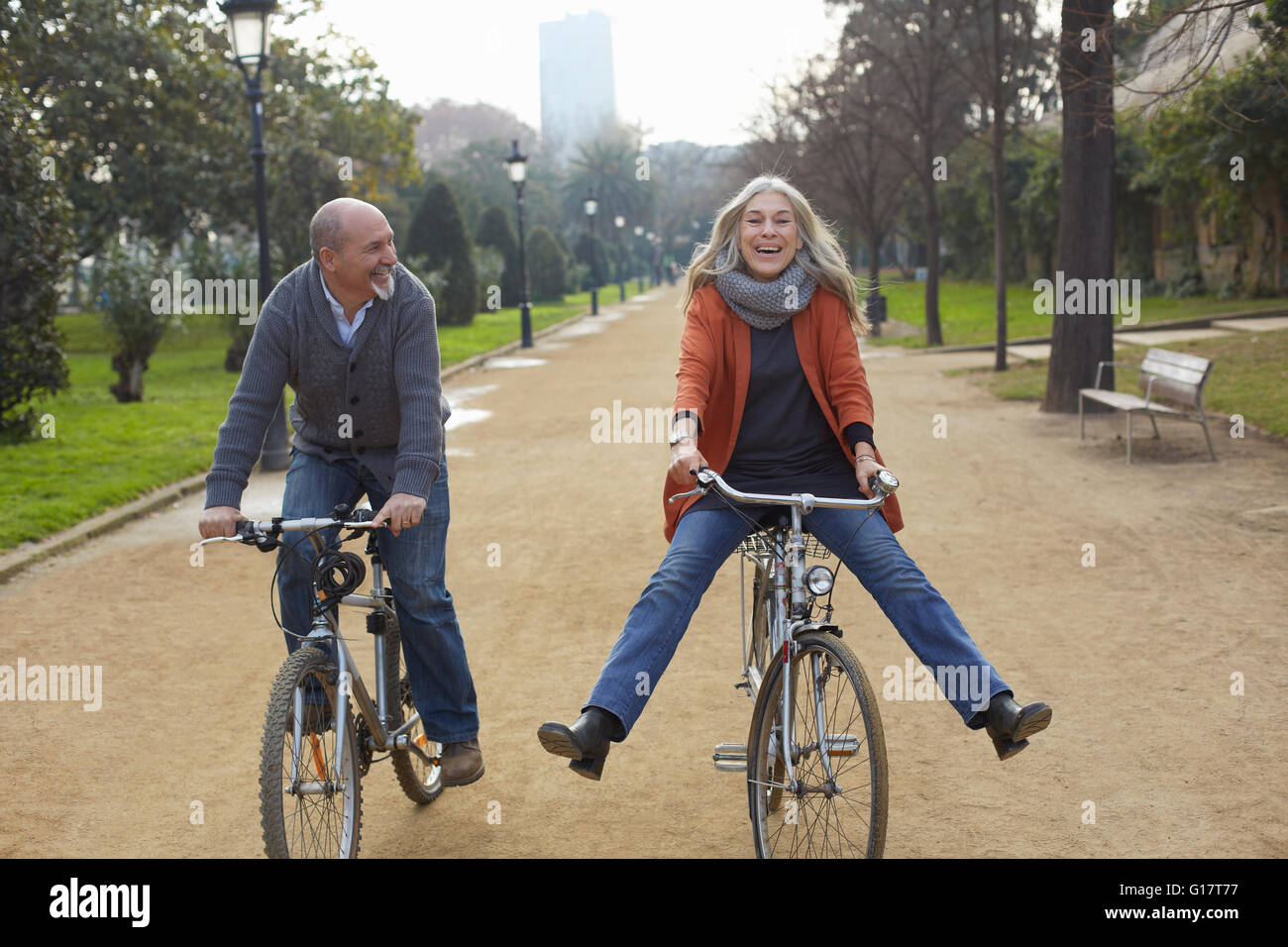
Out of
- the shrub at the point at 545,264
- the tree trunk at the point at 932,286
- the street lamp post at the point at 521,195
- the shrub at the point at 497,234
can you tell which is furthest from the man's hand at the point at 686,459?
the shrub at the point at 545,264

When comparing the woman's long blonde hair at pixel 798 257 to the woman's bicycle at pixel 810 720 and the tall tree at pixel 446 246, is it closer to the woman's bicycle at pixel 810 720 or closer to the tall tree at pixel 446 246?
the woman's bicycle at pixel 810 720

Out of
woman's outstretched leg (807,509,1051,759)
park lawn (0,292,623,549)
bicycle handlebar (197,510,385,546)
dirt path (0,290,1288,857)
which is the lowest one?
dirt path (0,290,1288,857)

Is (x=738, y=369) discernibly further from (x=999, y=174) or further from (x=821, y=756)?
(x=999, y=174)

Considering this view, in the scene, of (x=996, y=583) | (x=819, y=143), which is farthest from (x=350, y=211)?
(x=819, y=143)

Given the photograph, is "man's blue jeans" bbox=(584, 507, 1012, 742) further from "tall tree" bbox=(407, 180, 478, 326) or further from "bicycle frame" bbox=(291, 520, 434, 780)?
"tall tree" bbox=(407, 180, 478, 326)

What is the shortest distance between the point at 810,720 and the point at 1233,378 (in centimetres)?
1352

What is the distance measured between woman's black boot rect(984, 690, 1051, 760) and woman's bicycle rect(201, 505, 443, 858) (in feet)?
5.66

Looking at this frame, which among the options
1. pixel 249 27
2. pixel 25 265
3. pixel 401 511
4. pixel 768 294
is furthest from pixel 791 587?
pixel 25 265

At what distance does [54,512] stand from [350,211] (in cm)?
676

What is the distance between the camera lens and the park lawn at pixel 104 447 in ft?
32.1

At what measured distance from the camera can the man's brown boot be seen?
420 centimetres

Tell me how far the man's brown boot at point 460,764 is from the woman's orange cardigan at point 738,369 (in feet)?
3.18

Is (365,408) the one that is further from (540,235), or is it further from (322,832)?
(540,235)

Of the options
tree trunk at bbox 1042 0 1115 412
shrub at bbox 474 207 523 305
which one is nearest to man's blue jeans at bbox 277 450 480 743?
tree trunk at bbox 1042 0 1115 412
